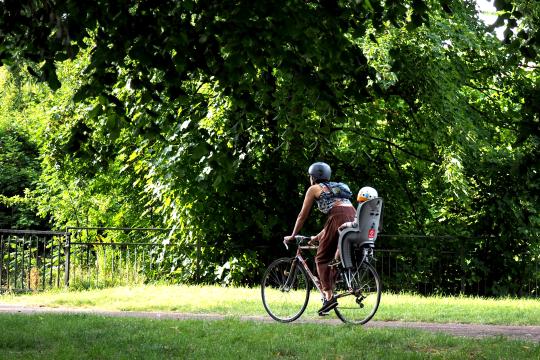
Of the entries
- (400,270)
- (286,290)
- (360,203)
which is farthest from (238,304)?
(400,270)

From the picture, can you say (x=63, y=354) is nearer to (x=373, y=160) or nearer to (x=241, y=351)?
(x=241, y=351)

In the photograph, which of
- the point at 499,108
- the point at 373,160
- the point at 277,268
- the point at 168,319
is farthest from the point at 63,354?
the point at 499,108

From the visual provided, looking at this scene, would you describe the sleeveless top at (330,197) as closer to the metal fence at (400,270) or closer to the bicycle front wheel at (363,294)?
the bicycle front wheel at (363,294)

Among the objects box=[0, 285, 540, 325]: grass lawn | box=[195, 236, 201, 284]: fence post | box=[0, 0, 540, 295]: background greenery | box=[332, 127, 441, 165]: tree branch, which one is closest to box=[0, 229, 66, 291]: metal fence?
box=[0, 285, 540, 325]: grass lawn

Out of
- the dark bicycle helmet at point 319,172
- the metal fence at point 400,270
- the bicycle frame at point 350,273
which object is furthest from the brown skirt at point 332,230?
the metal fence at point 400,270

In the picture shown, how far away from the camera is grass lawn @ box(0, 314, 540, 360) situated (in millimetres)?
7258

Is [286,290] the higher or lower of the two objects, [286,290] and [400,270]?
the lower

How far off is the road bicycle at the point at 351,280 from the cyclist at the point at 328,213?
105 mm

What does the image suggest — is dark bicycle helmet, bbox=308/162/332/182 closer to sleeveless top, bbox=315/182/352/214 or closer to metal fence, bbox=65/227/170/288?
sleeveless top, bbox=315/182/352/214

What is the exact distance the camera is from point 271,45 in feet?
21.8

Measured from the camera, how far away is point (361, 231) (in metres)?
9.20

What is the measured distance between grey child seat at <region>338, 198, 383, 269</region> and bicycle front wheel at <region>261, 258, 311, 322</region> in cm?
66

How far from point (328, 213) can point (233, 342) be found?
2140 millimetres

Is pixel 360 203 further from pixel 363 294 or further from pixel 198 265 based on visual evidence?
pixel 198 265
